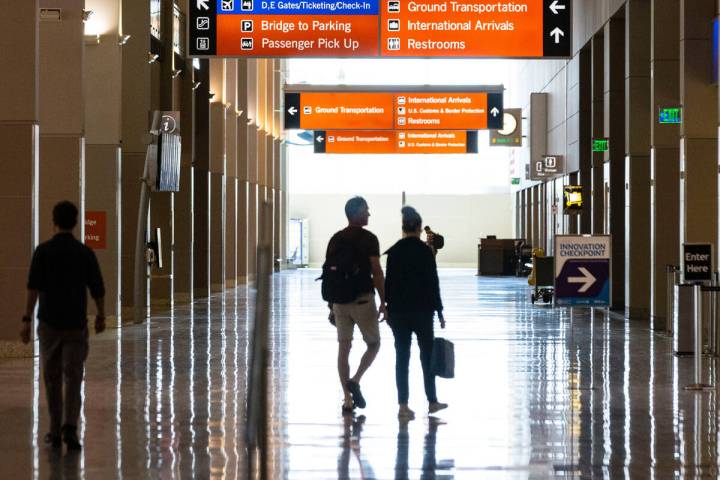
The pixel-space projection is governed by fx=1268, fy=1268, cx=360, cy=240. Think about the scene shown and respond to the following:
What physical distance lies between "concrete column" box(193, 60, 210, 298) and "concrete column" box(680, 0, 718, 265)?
1426cm

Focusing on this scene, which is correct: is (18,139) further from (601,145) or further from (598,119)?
(598,119)

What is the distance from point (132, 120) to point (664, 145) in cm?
954

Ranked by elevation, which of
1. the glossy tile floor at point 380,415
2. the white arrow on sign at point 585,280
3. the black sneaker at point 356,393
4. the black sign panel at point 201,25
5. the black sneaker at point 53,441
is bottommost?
the glossy tile floor at point 380,415

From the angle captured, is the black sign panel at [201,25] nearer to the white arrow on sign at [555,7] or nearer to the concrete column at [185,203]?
the white arrow on sign at [555,7]

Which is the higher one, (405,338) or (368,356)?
(405,338)

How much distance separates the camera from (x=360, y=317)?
10891 mm

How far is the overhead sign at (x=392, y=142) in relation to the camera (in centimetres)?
3997

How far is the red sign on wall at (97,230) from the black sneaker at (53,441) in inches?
461

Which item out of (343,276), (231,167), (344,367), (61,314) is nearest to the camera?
(61,314)

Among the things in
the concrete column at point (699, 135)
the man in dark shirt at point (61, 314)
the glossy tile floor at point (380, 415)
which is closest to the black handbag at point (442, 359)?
the glossy tile floor at point (380, 415)

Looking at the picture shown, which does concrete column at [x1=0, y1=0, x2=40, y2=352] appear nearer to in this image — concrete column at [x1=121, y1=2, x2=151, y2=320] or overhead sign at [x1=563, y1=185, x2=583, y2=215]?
concrete column at [x1=121, y1=2, x2=151, y2=320]

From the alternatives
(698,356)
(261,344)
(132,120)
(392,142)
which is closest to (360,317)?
(698,356)

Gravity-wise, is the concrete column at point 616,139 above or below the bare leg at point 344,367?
above

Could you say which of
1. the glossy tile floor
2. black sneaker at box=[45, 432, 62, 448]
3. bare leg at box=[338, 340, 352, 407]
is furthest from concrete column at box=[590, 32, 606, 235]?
black sneaker at box=[45, 432, 62, 448]
